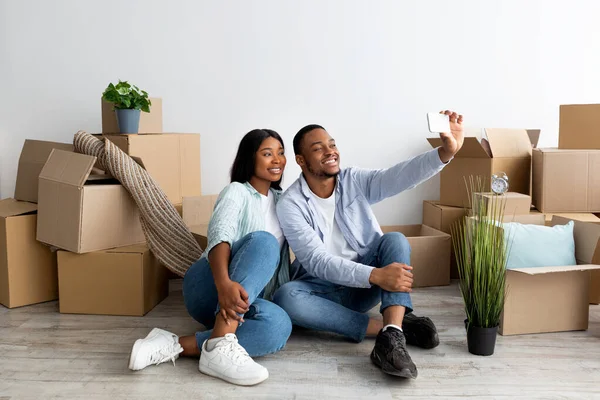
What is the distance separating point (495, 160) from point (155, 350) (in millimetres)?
1825

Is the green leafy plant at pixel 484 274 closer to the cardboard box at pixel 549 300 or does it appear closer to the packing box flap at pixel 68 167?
the cardboard box at pixel 549 300

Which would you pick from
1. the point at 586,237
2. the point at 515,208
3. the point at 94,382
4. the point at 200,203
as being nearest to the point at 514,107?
the point at 515,208

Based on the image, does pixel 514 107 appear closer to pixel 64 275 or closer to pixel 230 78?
pixel 230 78

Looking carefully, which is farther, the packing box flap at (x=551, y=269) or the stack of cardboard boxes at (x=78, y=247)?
the stack of cardboard boxes at (x=78, y=247)

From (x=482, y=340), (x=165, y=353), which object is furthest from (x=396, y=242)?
(x=165, y=353)

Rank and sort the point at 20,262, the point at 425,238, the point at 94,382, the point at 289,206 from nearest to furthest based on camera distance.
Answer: the point at 94,382 < the point at 289,206 < the point at 20,262 < the point at 425,238

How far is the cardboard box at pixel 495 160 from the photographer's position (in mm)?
2963

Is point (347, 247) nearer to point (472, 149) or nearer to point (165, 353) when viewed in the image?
point (165, 353)

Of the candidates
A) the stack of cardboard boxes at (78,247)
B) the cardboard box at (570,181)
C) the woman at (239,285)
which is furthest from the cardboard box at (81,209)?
the cardboard box at (570,181)

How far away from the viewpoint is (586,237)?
7.61ft

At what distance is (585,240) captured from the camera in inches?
91.5

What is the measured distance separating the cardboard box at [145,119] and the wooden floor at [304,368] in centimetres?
102

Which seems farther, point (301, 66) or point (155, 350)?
point (301, 66)

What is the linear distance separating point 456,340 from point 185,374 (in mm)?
955
